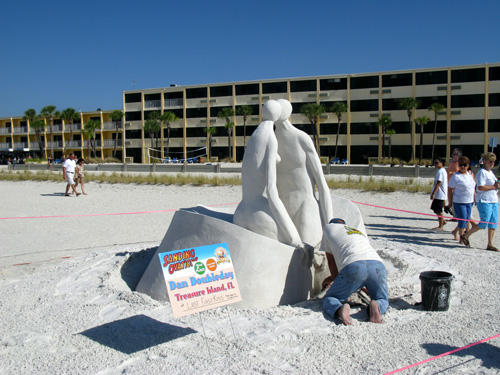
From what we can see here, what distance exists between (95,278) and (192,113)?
→ 51.3 metres

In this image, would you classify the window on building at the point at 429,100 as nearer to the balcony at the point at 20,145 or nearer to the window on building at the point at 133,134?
the window on building at the point at 133,134

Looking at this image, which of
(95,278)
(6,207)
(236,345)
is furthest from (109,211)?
(236,345)

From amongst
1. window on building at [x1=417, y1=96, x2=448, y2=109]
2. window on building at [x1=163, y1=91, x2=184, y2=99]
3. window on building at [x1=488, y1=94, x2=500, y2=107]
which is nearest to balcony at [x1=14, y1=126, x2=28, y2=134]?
window on building at [x1=163, y1=91, x2=184, y2=99]

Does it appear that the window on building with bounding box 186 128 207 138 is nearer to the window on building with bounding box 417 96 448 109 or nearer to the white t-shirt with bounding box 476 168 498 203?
the window on building with bounding box 417 96 448 109

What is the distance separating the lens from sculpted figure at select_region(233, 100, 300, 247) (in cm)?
541

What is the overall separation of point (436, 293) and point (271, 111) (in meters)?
2.83

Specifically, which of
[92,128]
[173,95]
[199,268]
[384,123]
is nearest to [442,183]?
[199,268]

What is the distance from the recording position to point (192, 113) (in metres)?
56.0

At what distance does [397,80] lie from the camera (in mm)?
46656

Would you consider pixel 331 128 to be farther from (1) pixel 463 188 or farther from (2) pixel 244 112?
(1) pixel 463 188

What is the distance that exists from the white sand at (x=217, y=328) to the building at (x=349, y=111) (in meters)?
41.2

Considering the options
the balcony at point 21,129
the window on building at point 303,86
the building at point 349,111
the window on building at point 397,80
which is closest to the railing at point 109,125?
the building at point 349,111

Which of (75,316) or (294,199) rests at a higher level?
(294,199)

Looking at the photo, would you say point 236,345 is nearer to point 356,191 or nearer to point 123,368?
point 123,368
